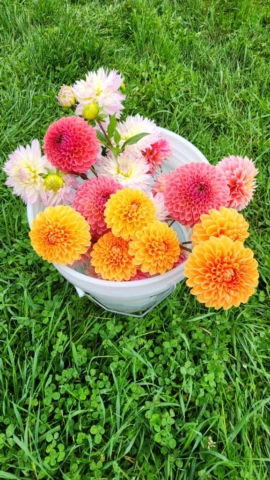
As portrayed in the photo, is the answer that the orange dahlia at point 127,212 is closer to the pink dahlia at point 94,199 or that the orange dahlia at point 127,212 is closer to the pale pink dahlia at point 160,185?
the pink dahlia at point 94,199

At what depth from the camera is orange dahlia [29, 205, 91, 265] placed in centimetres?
78

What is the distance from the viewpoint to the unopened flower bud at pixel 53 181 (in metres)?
0.83

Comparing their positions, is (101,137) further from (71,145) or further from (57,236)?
(57,236)

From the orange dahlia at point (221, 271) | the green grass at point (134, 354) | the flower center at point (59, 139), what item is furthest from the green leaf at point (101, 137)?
the green grass at point (134, 354)

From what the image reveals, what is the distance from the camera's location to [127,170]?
922mm

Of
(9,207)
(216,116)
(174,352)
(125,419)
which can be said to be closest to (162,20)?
(216,116)

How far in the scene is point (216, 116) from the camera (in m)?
1.59

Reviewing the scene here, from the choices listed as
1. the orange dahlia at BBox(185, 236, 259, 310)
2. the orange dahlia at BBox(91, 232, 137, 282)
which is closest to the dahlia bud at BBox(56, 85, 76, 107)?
the orange dahlia at BBox(91, 232, 137, 282)

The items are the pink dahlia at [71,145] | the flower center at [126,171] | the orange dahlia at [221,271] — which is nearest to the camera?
the orange dahlia at [221,271]

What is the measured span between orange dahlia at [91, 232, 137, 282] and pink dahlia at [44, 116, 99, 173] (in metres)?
0.15

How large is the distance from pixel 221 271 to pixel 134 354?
0.46 m

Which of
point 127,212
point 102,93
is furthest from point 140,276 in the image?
point 102,93

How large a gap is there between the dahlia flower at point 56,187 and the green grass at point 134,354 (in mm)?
374

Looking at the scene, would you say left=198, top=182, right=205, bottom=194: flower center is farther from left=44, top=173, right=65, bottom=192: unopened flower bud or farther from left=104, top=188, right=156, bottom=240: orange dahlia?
left=44, top=173, right=65, bottom=192: unopened flower bud
